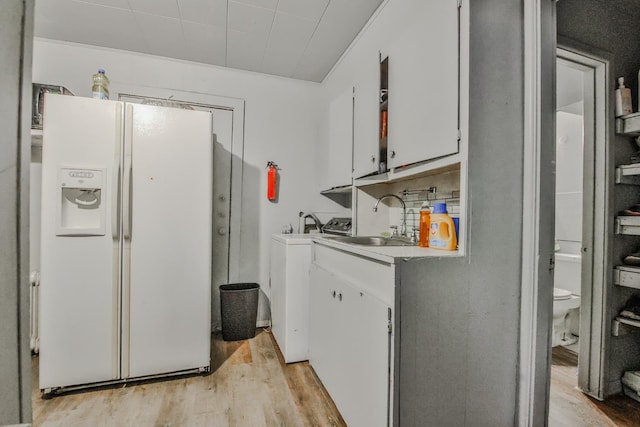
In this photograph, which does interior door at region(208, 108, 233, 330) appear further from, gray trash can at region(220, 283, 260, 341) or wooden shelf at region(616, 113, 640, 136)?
wooden shelf at region(616, 113, 640, 136)

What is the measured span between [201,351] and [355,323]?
1.21 meters

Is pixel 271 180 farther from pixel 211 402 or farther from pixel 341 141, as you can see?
pixel 211 402

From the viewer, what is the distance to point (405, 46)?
1.60 meters

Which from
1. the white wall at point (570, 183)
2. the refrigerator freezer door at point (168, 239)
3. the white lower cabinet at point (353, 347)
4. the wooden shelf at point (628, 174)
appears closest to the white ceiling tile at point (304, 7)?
the refrigerator freezer door at point (168, 239)

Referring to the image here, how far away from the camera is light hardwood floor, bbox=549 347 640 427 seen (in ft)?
5.09

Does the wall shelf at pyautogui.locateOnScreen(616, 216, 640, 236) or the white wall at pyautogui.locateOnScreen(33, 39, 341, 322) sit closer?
the wall shelf at pyautogui.locateOnScreen(616, 216, 640, 236)

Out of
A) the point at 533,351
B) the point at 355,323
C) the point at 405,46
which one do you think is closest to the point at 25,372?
the point at 355,323

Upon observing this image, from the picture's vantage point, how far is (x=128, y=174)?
1891 mm

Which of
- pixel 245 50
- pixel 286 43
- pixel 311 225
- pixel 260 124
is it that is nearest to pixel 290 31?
pixel 286 43

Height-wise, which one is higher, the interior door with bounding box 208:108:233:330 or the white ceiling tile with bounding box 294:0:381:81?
the white ceiling tile with bounding box 294:0:381:81

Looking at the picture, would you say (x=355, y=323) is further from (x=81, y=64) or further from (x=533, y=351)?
(x=81, y=64)

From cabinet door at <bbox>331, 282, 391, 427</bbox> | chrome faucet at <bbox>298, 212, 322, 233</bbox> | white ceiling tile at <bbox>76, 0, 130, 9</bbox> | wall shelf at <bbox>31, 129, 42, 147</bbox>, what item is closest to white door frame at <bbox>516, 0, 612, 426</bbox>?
cabinet door at <bbox>331, 282, 391, 427</bbox>

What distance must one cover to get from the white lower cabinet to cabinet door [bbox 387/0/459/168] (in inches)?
25.3

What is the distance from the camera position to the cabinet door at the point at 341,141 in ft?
7.46
